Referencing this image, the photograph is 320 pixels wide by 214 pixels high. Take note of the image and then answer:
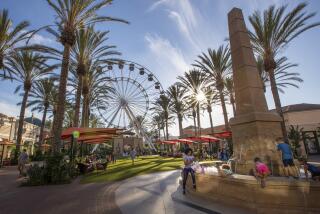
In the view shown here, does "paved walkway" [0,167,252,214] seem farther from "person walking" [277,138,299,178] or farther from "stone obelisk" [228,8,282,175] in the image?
"stone obelisk" [228,8,282,175]

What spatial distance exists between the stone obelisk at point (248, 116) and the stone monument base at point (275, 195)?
2809mm

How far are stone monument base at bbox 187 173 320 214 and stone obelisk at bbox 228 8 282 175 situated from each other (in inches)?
111

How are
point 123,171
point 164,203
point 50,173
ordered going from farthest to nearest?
point 123,171, point 50,173, point 164,203

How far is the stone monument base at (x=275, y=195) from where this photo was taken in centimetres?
431

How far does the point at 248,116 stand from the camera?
26.3 feet

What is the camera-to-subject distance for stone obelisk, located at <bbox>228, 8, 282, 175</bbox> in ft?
25.0

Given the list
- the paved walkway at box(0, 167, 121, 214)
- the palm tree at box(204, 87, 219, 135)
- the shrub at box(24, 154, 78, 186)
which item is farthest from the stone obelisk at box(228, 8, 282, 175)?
the palm tree at box(204, 87, 219, 135)

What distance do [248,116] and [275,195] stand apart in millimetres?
3900

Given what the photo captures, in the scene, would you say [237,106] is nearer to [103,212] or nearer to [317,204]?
[317,204]

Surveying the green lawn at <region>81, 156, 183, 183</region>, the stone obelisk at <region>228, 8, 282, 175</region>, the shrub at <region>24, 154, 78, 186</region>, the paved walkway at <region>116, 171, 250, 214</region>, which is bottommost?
the paved walkway at <region>116, 171, 250, 214</region>

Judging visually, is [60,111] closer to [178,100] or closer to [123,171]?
[123,171]

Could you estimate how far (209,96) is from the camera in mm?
35344

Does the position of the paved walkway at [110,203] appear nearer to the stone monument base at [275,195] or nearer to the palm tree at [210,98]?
the stone monument base at [275,195]

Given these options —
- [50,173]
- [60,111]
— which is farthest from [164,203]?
[60,111]
